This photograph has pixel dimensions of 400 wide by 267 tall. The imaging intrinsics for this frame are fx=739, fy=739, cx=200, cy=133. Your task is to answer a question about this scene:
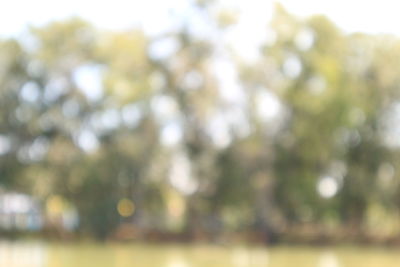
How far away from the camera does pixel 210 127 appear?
128ft

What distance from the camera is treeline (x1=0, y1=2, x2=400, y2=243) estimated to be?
38.2 meters

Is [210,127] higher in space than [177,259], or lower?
higher

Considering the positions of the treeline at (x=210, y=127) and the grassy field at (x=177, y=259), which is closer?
the grassy field at (x=177, y=259)

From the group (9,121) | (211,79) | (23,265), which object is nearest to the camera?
(23,265)

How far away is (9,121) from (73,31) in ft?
20.2

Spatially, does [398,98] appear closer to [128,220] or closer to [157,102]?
[157,102]

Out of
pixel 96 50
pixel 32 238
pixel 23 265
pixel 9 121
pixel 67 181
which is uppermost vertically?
pixel 96 50

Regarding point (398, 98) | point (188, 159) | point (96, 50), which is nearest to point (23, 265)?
point (188, 159)

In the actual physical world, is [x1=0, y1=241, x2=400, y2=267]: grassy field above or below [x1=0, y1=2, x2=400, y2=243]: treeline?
below

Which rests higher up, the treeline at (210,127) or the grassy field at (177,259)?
the treeline at (210,127)

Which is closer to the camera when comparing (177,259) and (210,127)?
(177,259)

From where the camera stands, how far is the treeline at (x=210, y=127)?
1506 inches

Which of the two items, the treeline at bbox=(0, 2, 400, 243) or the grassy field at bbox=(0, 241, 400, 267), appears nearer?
the grassy field at bbox=(0, 241, 400, 267)

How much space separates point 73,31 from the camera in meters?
41.3
